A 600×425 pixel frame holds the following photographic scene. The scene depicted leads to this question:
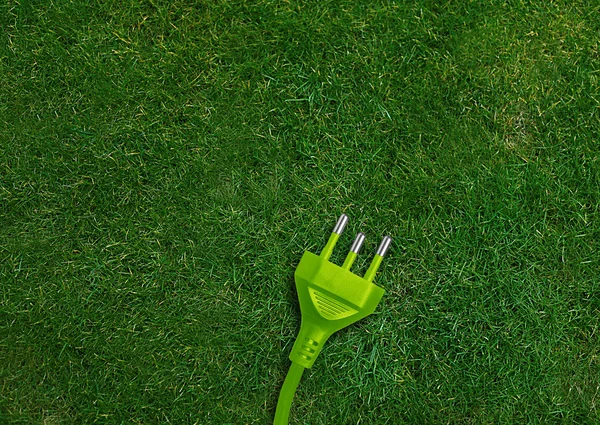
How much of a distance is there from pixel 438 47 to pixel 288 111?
52 centimetres

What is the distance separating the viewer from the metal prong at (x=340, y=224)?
5.74 feet

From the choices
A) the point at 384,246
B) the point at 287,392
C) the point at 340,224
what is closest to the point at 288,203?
the point at 340,224

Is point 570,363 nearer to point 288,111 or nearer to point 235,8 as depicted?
point 288,111

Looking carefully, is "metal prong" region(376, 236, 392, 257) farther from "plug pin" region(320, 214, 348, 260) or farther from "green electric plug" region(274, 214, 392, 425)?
"plug pin" region(320, 214, 348, 260)

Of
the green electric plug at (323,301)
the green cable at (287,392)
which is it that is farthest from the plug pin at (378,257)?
the green cable at (287,392)

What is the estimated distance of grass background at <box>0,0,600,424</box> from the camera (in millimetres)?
1795

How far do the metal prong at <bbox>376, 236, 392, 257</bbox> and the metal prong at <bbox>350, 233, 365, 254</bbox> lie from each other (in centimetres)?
5

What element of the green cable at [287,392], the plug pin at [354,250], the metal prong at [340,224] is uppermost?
the metal prong at [340,224]

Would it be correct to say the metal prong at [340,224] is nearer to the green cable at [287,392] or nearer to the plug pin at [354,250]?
the plug pin at [354,250]

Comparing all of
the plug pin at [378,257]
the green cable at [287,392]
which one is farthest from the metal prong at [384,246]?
the green cable at [287,392]

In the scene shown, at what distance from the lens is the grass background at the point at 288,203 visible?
1795 millimetres

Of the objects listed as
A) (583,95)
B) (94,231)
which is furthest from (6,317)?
(583,95)

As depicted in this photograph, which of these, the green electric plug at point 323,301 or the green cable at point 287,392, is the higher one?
the green electric plug at point 323,301

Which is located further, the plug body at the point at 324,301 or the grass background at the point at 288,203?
the grass background at the point at 288,203
